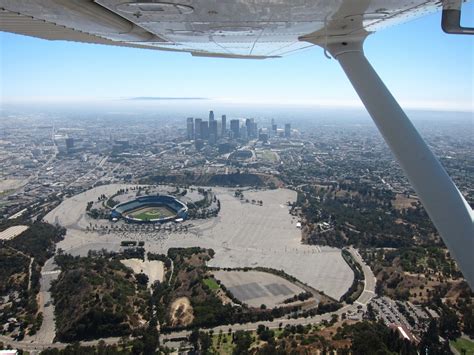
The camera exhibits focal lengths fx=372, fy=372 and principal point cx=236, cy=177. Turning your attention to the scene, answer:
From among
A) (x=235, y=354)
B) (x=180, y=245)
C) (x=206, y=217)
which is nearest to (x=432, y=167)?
(x=235, y=354)

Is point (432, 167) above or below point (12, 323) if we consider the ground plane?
above

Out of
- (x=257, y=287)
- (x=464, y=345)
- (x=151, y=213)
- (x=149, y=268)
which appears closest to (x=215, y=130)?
(x=151, y=213)

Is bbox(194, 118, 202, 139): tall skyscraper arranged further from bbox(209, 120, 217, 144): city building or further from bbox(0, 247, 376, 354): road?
bbox(0, 247, 376, 354): road

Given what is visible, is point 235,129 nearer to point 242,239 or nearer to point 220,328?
point 242,239

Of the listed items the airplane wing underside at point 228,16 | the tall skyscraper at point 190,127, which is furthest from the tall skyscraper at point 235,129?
the airplane wing underside at point 228,16

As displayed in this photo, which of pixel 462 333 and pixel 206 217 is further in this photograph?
pixel 206 217

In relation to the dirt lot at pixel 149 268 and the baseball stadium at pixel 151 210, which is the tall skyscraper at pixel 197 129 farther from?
the dirt lot at pixel 149 268

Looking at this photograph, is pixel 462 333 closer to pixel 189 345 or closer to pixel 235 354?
pixel 235 354

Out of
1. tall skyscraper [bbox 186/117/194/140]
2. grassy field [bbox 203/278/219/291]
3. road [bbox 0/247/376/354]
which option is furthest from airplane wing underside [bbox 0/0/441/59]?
tall skyscraper [bbox 186/117/194/140]
